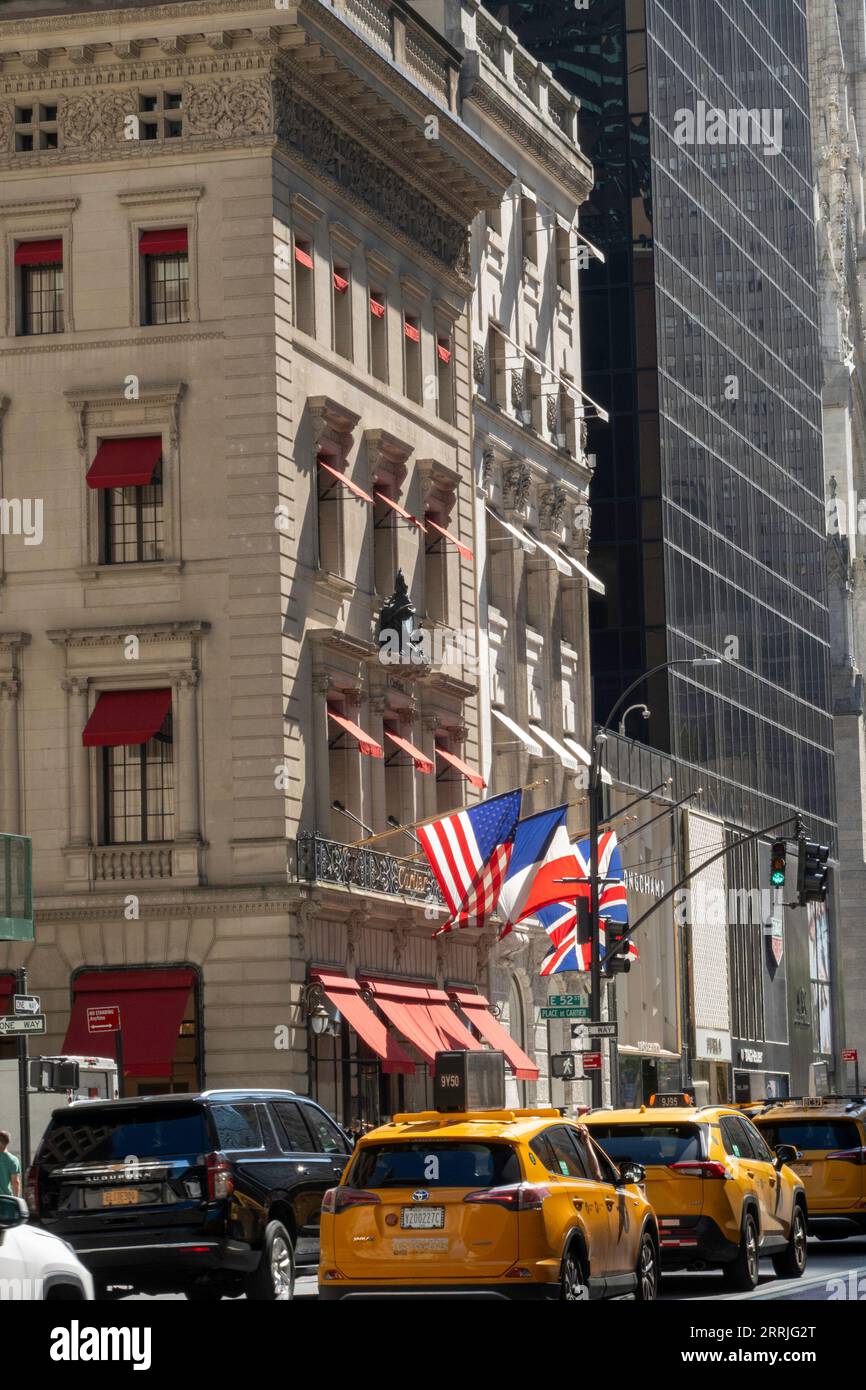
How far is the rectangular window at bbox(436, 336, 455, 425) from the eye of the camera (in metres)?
53.6

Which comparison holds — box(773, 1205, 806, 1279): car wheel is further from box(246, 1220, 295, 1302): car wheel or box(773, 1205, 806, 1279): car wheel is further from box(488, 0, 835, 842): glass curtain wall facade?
box(488, 0, 835, 842): glass curtain wall facade

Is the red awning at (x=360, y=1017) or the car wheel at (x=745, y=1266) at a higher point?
the red awning at (x=360, y=1017)

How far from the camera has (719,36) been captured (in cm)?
9744

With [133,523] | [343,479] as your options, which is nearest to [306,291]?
[343,479]

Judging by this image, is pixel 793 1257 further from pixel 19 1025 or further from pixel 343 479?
pixel 343 479

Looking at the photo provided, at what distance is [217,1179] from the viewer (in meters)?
21.6

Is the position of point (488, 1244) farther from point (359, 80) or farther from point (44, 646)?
point (359, 80)

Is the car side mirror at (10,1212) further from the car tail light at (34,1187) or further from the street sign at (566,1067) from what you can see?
the street sign at (566,1067)

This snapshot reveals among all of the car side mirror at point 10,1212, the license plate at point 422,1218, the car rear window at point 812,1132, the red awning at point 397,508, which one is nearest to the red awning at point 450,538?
the red awning at point 397,508

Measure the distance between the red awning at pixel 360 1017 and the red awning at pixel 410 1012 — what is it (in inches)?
14.0

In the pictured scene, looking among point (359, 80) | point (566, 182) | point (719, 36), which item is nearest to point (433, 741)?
point (359, 80)

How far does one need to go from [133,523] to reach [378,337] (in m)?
7.99

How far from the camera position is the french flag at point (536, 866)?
4469 centimetres
